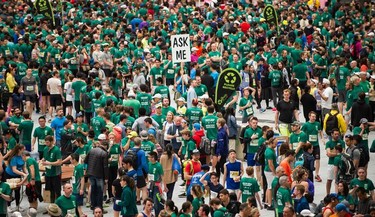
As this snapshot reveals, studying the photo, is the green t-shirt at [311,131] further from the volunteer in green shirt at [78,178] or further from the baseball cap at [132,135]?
the volunteer in green shirt at [78,178]

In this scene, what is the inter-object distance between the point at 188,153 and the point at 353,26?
65.8 ft

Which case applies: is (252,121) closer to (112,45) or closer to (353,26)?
(112,45)

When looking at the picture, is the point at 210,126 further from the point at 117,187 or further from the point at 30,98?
the point at 30,98

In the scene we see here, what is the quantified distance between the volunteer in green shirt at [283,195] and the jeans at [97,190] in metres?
Result: 4.15

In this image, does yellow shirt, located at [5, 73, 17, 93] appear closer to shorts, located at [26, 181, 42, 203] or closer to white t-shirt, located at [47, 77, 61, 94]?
white t-shirt, located at [47, 77, 61, 94]

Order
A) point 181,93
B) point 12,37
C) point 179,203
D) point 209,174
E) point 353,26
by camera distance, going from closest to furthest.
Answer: point 209,174, point 179,203, point 181,93, point 12,37, point 353,26

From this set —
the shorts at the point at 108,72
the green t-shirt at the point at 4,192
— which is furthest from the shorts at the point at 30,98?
the green t-shirt at the point at 4,192

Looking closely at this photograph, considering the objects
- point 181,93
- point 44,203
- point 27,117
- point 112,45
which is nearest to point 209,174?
point 44,203

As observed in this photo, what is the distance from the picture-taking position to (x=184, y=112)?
2891cm

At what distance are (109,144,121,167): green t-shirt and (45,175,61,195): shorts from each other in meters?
1.21

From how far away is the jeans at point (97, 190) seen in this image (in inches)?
979

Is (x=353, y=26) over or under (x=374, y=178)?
over

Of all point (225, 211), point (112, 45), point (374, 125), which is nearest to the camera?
point (225, 211)

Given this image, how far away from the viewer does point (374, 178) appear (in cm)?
2791
